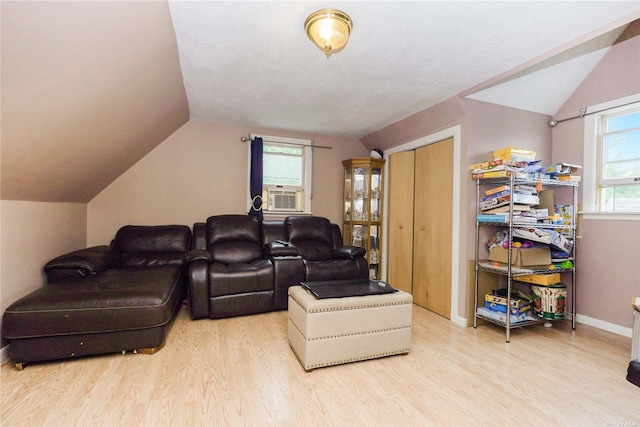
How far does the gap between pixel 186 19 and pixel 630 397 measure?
3536 millimetres

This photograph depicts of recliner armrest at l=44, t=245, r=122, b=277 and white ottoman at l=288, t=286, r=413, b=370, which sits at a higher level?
recliner armrest at l=44, t=245, r=122, b=277

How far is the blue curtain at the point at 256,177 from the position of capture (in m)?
4.05

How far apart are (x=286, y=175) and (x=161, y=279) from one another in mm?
2325

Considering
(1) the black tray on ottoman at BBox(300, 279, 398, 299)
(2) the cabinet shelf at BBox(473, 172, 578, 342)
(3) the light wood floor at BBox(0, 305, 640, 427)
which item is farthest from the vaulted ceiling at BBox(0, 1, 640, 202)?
(1) the black tray on ottoman at BBox(300, 279, 398, 299)

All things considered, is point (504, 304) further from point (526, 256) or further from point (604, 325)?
point (604, 325)

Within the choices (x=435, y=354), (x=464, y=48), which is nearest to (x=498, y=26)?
(x=464, y=48)

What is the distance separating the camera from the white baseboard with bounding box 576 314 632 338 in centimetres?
266

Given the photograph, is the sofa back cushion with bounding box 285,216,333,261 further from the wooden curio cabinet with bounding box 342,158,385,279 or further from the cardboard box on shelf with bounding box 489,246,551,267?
the cardboard box on shelf with bounding box 489,246,551,267

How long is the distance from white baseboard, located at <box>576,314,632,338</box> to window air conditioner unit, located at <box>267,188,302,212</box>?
3.56 meters

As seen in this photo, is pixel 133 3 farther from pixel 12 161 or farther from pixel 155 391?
pixel 155 391

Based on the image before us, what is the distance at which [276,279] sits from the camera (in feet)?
10.3

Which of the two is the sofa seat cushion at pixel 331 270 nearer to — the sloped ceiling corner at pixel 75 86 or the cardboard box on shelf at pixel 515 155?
the cardboard box on shelf at pixel 515 155

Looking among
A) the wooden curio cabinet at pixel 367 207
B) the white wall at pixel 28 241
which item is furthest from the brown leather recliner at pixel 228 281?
the wooden curio cabinet at pixel 367 207

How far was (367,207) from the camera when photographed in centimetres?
432
